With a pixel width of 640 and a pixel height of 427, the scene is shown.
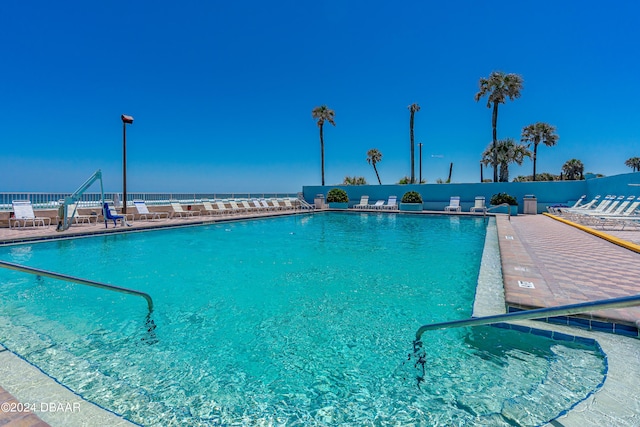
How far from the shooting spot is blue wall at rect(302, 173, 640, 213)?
14406 mm

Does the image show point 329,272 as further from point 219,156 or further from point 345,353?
point 219,156

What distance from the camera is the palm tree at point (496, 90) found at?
19250mm

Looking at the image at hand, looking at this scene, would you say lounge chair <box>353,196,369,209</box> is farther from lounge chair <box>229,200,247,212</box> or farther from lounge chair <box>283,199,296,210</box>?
lounge chair <box>229,200,247,212</box>

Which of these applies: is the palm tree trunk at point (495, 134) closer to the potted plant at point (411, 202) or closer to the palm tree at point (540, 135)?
the potted plant at point (411, 202)

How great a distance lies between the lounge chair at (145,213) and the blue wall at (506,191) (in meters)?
11.9

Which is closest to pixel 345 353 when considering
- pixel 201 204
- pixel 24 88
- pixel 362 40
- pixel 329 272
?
pixel 329 272

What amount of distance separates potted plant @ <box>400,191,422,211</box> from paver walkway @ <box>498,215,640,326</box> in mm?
10558

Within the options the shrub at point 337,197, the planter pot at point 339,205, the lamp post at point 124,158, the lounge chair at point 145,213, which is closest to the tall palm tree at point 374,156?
the shrub at point 337,197

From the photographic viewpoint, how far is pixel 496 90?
1958 cm

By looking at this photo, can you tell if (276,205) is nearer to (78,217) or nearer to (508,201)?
(78,217)

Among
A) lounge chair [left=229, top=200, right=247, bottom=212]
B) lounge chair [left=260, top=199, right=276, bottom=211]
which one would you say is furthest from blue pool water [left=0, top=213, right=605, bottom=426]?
lounge chair [left=260, top=199, right=276, bottom=211]

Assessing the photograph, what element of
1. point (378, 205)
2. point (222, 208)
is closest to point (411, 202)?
point (378, 205)

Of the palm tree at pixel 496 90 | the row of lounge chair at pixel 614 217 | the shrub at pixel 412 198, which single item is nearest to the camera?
the row of lounge chair at pixel 614 217

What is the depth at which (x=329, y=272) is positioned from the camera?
5332 millimetres
